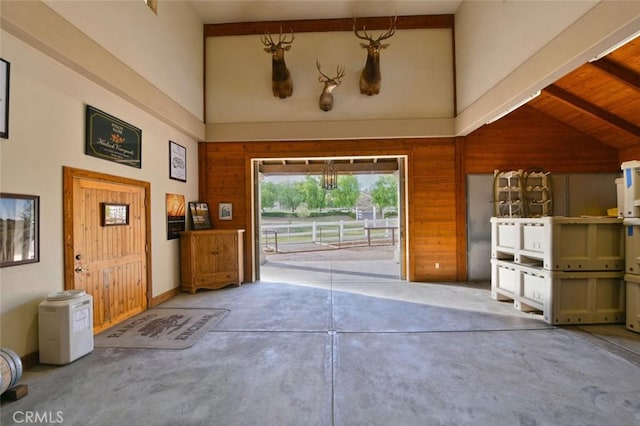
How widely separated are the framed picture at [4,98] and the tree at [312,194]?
1801cm

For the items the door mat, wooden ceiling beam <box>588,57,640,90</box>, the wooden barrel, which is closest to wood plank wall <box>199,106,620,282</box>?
wooden ceiling beam <box>588,57,640,90</box>

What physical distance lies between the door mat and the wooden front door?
23 centimetres

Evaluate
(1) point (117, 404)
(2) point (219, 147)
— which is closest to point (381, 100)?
(2) point (219, 147)

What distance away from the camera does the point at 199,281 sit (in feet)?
18.5

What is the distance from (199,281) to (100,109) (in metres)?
3.30

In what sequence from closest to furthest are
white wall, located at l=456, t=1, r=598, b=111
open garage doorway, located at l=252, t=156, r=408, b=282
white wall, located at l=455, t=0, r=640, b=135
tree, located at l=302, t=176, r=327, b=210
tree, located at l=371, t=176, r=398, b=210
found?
1. white wall, located at l=455, t=0, r=640, b=135
2. white wall, located at l=456, t=1, r=598, b=111
3. open garage doorway, located at l=252, t=156, r=408, b=282
4. tree, located at l=302, t=176, r=327, b=210
5. tree, located at l=371, t=176, r=398, b=210

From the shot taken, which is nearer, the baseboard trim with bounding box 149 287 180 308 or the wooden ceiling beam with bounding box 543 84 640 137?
the baseboard trim with bounding box 149 287 180 308

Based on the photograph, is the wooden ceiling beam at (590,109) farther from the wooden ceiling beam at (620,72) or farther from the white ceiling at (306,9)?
the white ceiling at (306,9)

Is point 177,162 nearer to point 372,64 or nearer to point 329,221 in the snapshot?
point 372,64

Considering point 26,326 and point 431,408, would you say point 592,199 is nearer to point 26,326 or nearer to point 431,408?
point 431,408

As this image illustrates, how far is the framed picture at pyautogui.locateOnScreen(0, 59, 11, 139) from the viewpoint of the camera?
2.56 m

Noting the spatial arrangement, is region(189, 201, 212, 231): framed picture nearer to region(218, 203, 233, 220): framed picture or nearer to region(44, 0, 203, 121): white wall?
region(218, 203, 233, 220): framed picture

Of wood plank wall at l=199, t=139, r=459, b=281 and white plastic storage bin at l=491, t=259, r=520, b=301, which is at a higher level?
wood plank wall at l=199, t=139, r=459, b=281

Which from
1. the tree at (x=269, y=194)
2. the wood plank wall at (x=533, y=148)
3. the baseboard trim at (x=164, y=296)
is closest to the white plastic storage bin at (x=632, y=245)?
the wood plank wall at (x=533, y=148)
